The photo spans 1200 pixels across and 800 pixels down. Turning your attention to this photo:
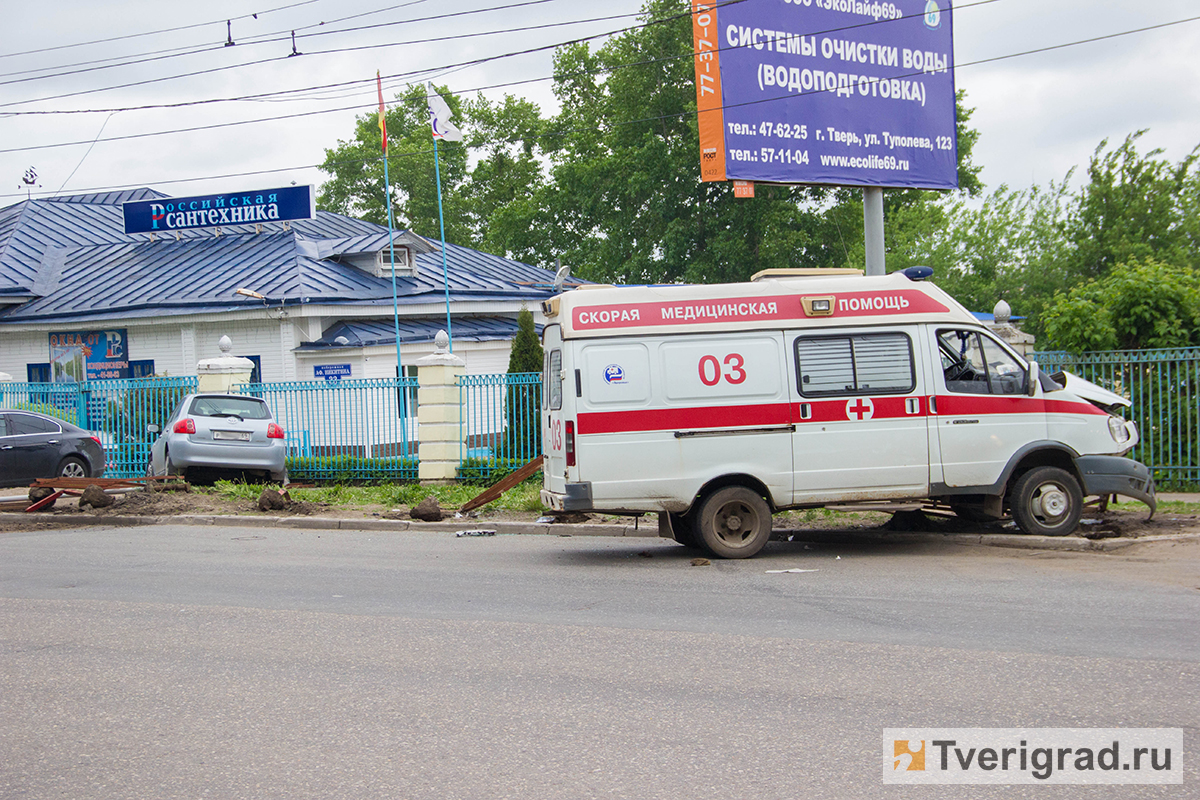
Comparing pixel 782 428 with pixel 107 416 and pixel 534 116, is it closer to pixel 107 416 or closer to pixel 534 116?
pixel 107 416

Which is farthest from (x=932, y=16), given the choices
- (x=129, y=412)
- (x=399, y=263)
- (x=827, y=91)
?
(x=399, y=263)

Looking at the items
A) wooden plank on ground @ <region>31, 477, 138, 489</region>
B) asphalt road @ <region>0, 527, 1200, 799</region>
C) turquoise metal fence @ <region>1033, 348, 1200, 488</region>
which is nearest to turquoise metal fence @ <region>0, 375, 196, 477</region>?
wooden plank on ground @ <region>31, 477, 138, 489</region>

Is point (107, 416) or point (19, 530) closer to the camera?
point (19, 530)

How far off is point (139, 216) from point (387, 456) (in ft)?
58.1

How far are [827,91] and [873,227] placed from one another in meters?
2.28

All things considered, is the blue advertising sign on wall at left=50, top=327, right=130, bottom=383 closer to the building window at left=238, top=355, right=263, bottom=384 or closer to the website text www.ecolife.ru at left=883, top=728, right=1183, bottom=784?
the building window at left=238, top=355, right=263, bottom=384

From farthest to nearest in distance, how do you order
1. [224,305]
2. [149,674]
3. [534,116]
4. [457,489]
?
1. [534,116]
2. [224,305]
3. [457,489]
4. [149,674]

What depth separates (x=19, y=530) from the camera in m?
14.4

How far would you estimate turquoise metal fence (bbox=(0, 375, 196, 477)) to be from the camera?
66.3 ft

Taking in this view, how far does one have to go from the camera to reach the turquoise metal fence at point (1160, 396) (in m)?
14.6

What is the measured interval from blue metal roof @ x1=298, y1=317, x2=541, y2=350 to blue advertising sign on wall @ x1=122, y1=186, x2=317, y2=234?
5.12 metres

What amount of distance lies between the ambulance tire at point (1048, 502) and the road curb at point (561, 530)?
0.13 metres

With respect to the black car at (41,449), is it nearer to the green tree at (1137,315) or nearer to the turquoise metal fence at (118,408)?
the turquoise metal fence at (118,408)

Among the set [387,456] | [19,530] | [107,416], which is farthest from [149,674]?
[107,416]
